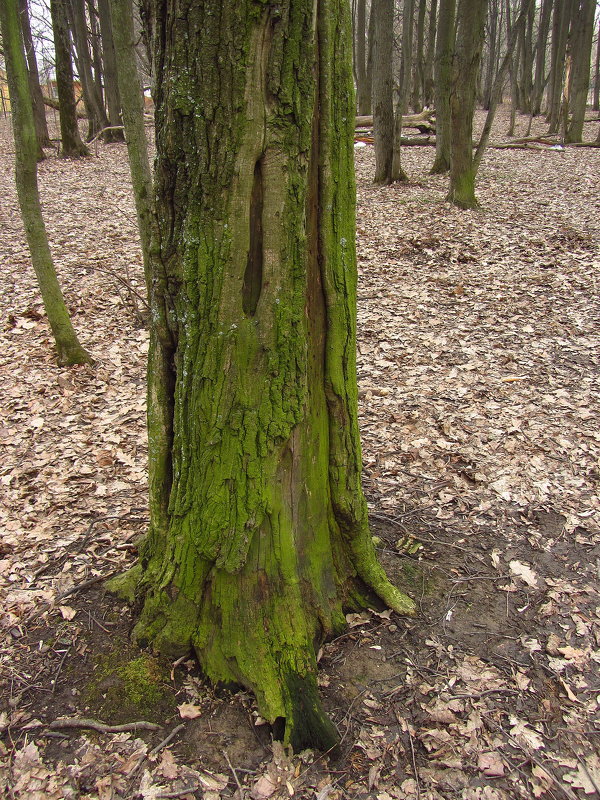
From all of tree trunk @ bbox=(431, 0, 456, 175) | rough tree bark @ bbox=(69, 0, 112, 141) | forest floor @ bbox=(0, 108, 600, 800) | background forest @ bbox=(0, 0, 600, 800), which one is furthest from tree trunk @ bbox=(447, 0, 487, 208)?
rough tree bark @ bbox=(69, 0, 112, 141)

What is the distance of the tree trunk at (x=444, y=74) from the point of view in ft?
40.7

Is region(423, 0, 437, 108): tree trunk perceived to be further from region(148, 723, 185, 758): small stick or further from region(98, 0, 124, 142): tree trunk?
region(148, 723, 185, 758): small stick

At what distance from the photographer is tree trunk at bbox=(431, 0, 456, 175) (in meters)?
12.4

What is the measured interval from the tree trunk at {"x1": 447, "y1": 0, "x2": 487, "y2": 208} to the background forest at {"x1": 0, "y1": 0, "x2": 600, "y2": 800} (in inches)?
35.3

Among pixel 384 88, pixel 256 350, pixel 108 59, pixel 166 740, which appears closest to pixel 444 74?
pixel 384 88

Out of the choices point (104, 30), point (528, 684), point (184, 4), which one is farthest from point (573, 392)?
point (104, 30)

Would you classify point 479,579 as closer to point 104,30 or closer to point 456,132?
point 456,132

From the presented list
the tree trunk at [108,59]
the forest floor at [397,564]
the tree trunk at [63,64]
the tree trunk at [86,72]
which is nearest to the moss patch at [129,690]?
the forest floor at [397,564]

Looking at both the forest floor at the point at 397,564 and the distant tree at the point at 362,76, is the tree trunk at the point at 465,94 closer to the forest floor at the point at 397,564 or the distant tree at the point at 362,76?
the forest floor at the point at 397,564

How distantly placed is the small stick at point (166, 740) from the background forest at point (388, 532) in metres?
0.02

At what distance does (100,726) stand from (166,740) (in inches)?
11.9

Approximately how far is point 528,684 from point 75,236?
397 inches

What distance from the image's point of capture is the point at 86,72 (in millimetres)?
19281

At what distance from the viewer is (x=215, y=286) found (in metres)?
2.14
